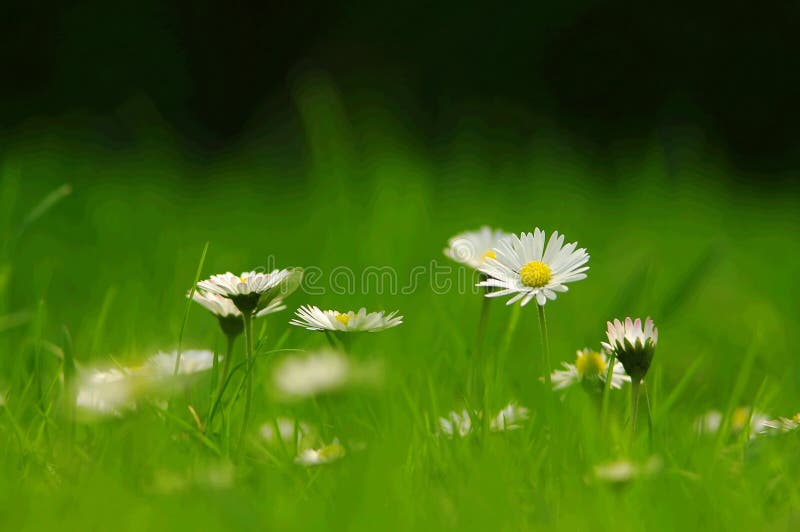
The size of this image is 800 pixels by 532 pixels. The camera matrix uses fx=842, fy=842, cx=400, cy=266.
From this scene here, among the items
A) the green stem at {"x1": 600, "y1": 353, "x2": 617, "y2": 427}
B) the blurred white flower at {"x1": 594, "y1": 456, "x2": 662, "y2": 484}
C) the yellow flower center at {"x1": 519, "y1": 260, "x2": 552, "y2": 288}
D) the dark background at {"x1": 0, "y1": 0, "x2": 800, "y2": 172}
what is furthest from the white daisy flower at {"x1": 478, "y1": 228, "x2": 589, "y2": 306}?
the dark background at {"x1": 0, "y1": 0, "x2": 800, "y2": 172}

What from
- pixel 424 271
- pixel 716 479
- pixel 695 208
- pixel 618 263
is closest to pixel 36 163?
pixel 424 271

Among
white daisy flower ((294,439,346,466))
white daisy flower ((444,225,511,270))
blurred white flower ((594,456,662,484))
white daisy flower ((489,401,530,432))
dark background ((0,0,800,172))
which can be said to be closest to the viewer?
blurred white flower ((594,456,662,484))

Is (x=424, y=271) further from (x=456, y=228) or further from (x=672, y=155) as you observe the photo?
(x=672, y=155)

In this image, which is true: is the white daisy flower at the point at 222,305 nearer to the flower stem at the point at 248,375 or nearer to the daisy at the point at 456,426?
the flower stem at the point at 248,375

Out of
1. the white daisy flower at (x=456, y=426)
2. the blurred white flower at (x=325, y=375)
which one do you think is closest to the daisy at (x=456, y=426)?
the white daisy flower at (x=456, y=426)

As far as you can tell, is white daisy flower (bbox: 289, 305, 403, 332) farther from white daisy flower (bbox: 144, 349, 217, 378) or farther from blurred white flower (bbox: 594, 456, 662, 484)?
blurred white flower (bbox: 594, 456, 662, 484)

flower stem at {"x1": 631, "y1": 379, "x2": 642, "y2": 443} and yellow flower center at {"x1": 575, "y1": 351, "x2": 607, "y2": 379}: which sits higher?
yellow flower center at {"x1": 575, "y1": 351, "x2": 607, "y2": 379}

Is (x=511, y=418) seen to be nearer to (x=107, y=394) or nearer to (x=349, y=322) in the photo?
(x=349, y=322)
